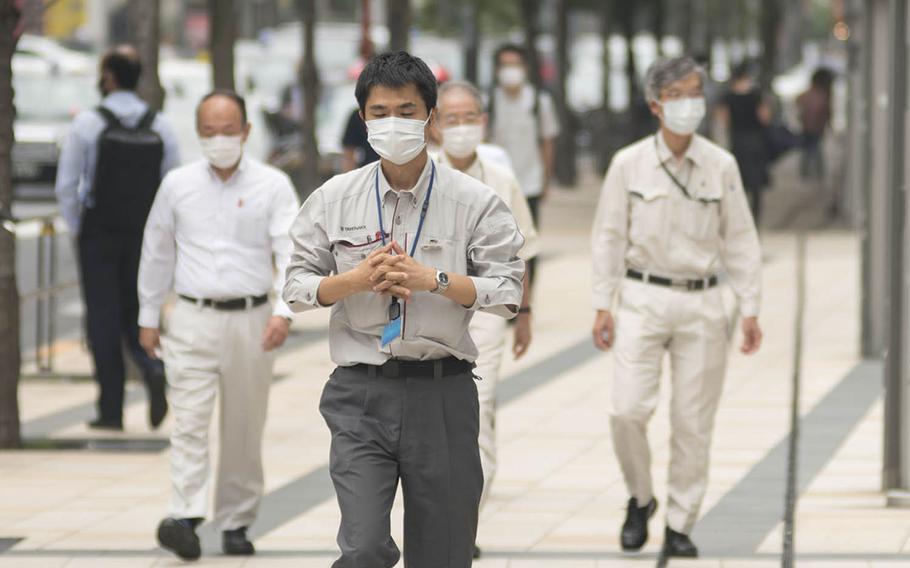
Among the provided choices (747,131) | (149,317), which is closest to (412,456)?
(149,317)

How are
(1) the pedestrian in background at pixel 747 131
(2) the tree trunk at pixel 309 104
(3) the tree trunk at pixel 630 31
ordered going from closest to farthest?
(2) the tree trunk at pixel 309 104 → (1) the pedestrian in background at pixel 747 131 → (3) the tree trunk at pixel 630 31

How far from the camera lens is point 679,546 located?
7836 mm

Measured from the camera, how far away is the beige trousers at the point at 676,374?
25.3ft

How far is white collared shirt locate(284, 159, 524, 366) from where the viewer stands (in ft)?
17.5

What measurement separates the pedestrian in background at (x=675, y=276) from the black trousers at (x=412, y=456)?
2.37 m

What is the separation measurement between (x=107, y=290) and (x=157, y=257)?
3.09m

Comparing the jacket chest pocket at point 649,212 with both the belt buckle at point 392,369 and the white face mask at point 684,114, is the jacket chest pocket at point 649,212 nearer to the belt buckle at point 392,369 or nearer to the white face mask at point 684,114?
the white face mask at point 684,114

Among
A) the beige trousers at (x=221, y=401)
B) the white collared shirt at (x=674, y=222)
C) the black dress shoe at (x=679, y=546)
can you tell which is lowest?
the black dress shoe at (x=679, y=546)

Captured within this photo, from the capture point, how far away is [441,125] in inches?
324

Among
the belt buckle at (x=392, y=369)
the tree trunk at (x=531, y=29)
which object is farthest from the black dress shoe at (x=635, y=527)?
the tree trunk at (x=531, y=29)

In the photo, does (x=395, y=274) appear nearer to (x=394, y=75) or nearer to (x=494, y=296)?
(x=494, y=296)

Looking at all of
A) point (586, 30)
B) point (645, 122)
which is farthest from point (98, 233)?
point (586, 30)

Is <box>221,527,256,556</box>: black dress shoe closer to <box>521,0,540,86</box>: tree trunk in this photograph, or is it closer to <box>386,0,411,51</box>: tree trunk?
<box>386,0,411,51</box>: tree trunk

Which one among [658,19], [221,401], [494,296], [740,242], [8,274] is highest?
[658,19]
